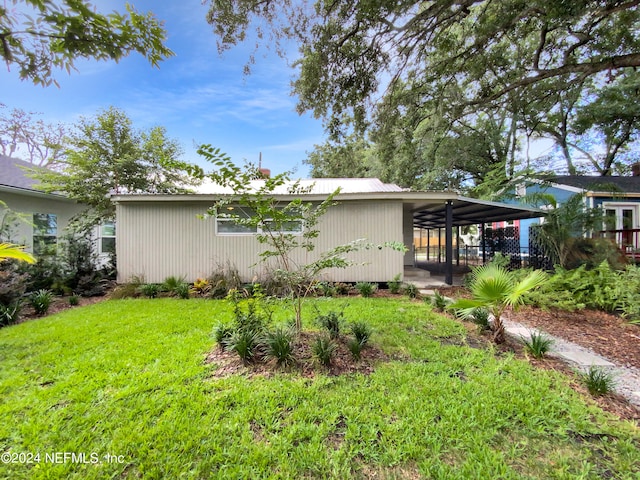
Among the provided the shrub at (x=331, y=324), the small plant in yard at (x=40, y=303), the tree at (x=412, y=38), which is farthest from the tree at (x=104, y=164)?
the shrub at (x=331, y=324)

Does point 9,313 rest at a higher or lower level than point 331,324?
lower

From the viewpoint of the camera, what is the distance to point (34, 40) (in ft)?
6.73

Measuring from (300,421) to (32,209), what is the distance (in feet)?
37.0

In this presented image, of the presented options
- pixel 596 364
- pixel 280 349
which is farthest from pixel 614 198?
pixel 280 349

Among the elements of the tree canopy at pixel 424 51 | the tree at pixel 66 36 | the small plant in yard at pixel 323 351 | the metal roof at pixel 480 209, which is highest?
the tree canopy at pixel 424 51

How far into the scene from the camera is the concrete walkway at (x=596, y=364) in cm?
274

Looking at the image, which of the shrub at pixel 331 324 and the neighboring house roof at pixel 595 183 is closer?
the shrub at pixel 331 324

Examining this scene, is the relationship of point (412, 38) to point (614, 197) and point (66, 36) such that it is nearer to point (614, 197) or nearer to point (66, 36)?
point (66, 36)

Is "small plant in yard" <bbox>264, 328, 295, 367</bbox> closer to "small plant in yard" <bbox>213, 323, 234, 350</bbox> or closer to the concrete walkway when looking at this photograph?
"small plant in yard" <bbox>213, 323, 234, 350</bbox>

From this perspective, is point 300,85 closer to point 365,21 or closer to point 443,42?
point 365,21

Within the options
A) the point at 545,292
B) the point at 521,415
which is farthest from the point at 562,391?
the point at 545,292

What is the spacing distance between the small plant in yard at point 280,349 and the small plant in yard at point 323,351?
0.86 feet

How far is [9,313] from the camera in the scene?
5.07 metres

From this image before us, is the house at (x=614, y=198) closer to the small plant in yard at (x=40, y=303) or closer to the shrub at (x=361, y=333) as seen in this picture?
the shrub at (x=361, y=333)
